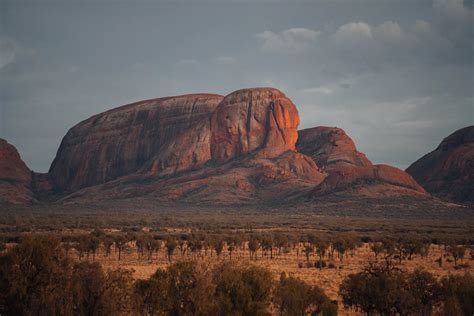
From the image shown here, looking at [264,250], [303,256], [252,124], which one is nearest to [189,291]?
[303,256]

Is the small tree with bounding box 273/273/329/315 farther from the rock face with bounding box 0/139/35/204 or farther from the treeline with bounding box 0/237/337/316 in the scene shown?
the rock face with bounding box 0/139/35/204

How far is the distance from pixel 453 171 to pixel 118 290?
173026 mm

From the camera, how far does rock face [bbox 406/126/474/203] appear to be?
163 metres

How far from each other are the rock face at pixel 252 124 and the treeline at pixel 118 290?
150 metres

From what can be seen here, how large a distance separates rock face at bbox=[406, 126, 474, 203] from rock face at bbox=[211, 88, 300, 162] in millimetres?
50645

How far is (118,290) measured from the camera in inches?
766

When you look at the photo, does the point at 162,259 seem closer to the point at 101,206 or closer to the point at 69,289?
the point at 69,289

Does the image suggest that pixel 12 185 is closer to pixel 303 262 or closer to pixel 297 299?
pixel 303 262

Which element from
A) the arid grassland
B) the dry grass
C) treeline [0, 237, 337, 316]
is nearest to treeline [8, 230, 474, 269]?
the arid grassland

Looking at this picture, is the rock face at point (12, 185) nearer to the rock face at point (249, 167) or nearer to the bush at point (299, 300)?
the rock face at point (249, 167)

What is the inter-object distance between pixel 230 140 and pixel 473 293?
159334 millimetres

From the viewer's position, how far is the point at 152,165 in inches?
7298

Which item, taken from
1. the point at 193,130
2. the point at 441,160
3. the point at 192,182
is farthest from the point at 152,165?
the point at 441,160

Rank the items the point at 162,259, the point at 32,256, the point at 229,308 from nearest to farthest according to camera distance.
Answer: the point at 229,308 → the point at 32,256 → the point at 162,259
